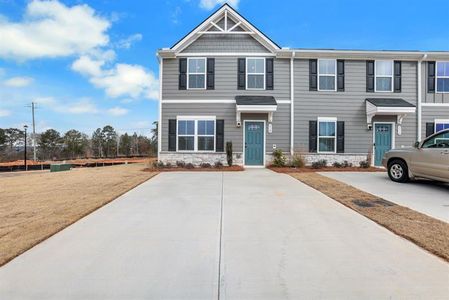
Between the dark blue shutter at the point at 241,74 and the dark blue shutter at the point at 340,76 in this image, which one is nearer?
the dark blue shutter at the point at 241,74

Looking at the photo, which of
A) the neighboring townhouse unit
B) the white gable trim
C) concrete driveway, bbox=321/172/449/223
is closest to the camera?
concrete driveway, bbox=321/172/449/223

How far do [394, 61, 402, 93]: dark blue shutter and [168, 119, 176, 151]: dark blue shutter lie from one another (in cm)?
1124

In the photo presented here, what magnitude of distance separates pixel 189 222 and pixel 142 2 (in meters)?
11.5

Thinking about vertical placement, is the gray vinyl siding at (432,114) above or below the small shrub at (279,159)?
above

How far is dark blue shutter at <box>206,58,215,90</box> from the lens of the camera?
15.2m

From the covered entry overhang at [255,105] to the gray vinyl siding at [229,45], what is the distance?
8.01ft

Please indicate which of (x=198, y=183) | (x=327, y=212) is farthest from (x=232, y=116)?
Result: (x=327, y=212)

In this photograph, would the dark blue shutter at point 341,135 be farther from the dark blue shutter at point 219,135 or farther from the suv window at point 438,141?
the suv window at point 438,141

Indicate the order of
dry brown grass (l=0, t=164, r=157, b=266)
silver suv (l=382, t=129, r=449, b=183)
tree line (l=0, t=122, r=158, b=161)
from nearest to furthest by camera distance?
dry brown grass (l=0, t=164, r=157, b=266) < silver suv (l=382, t=129, r=449, b=183) < tree line (l=0, t=122, r=158, b=161)

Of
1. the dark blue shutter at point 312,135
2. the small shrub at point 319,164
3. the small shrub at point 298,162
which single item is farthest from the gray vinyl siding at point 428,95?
the small shrub at point 298,162

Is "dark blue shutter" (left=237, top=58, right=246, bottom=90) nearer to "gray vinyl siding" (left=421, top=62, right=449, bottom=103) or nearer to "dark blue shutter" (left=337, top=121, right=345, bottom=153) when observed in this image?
Result: "dark blue shutter" (left=337, top=121, right=345, bottom=153)

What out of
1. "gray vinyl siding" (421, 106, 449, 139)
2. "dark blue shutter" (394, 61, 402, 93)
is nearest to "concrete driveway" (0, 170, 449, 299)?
"dark blue shutter" (394, 61, 402, 93)

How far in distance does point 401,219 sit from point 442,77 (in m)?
14.0

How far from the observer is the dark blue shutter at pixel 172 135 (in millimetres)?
15180
